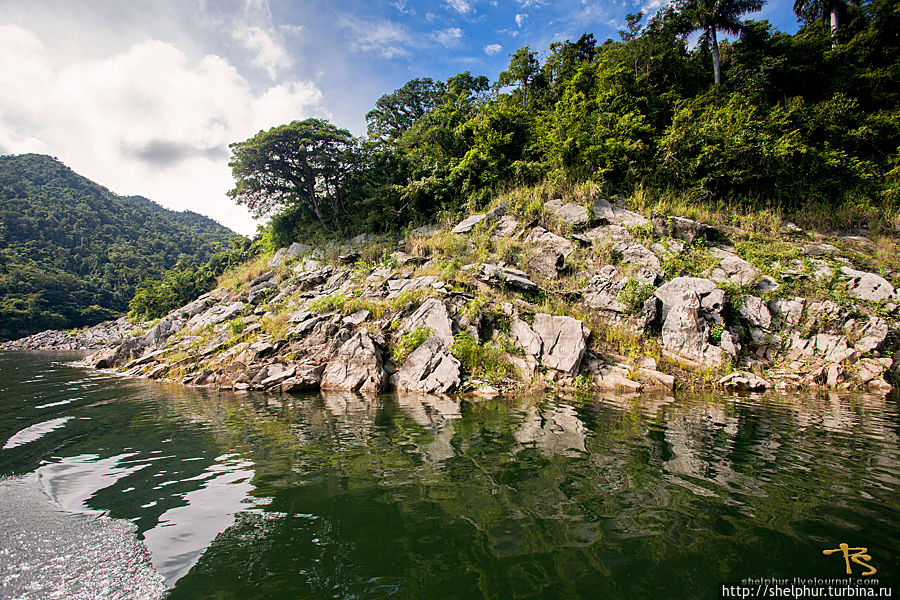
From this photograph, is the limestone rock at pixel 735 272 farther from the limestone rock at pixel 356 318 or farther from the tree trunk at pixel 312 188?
the tree trunk at pixel 312 188

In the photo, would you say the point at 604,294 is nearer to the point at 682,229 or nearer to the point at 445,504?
the point at 682,229

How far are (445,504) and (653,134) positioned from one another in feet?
63.1

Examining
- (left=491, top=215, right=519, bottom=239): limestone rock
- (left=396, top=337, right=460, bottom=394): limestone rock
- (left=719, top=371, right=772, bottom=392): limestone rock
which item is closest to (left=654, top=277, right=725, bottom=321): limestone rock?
(left=719, top=371, right=772, bottom=392): limestone rock

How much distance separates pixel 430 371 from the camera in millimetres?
9133

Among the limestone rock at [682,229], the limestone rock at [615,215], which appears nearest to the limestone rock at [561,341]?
the limestone rock at [615,215]

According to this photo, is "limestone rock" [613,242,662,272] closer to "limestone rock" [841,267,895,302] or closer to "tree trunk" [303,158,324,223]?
"limestone rock" [841,267,895,302]

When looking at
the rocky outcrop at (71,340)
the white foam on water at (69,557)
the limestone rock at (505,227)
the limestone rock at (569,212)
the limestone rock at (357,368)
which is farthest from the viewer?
the rocky outcrop at (71,340)

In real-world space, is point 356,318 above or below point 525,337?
above

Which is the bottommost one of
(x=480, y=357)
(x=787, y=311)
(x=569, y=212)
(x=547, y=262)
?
(x=480, y=357)

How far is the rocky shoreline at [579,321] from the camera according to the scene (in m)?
8.85

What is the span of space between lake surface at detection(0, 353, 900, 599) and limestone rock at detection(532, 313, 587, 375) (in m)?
2.99

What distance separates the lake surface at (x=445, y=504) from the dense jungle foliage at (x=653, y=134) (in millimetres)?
12563

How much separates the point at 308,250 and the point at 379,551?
20.0m

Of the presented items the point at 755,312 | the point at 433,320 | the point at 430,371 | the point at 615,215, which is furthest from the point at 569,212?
the point at 430,371
